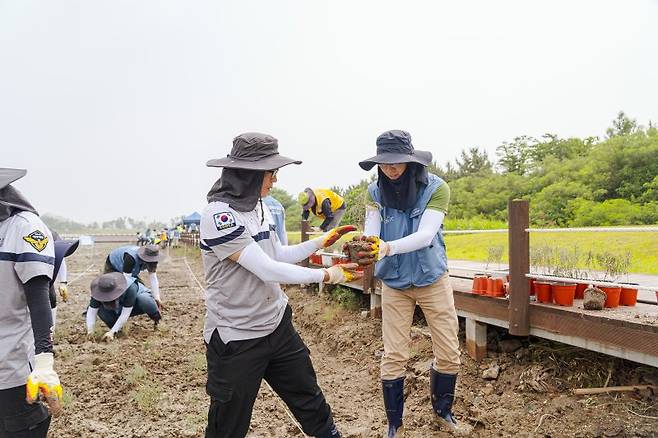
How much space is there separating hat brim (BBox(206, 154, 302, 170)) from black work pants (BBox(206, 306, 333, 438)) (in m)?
0.77

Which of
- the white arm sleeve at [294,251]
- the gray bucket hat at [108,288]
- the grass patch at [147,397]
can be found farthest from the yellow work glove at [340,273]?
the gray bucket hat at [108,288]

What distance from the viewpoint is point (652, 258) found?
7211 millimetres

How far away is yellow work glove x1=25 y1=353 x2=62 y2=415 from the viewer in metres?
2.21

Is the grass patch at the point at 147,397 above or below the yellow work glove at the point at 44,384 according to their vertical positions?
below

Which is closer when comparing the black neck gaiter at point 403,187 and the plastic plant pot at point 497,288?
the black neck gaiter at point 403,187

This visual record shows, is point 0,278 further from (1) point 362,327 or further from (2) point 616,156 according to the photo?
(2) point 616,156

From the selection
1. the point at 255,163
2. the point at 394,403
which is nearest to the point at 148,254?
the point at 394,403

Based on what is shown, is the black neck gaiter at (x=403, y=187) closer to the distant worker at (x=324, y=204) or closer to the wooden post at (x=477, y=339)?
the wooden post at (x=477, y=339)

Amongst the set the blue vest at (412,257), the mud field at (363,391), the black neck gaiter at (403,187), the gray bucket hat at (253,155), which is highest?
the gray bucket hat at (253,155)

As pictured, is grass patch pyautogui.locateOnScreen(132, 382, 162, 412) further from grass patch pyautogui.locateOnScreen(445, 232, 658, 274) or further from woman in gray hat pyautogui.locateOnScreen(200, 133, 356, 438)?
grass patch pyautogui.locateOnScreen(445, 232, 658, 274)

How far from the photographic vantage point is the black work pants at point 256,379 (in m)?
2.49

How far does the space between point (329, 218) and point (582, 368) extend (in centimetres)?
403

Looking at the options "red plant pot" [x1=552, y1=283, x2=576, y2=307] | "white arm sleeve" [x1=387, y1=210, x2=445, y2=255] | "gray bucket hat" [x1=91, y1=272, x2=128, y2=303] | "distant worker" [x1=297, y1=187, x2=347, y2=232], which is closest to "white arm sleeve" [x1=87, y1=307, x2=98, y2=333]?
"gray bucket hat" [x1=91, y1=272, x2=128, y2=303]

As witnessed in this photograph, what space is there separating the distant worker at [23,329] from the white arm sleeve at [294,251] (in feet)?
3.58
